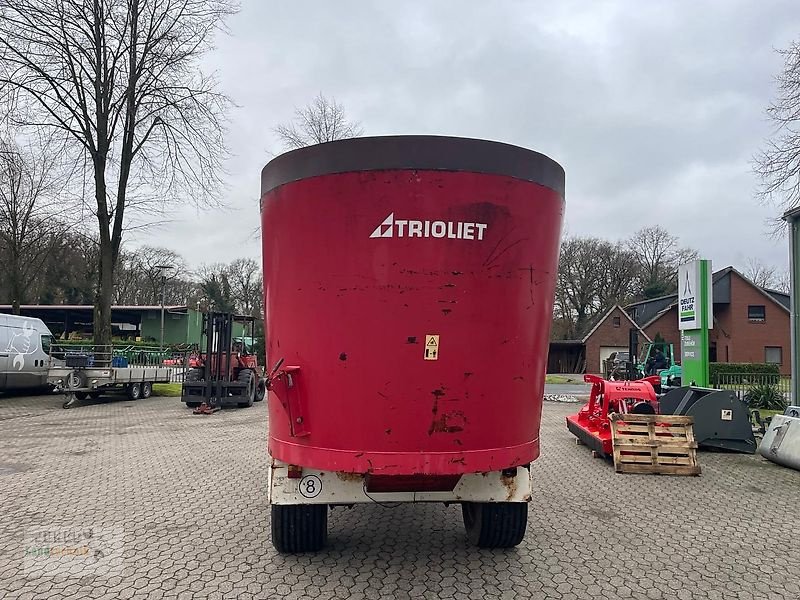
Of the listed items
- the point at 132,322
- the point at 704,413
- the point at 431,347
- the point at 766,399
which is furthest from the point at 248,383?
the point at 132,322

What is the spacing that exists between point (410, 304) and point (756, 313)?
44.9m

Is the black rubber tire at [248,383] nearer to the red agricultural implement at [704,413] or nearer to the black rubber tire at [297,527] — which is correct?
the red agricultural implement at [704,413]

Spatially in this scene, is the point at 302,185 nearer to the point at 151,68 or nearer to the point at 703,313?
the point at 703,313

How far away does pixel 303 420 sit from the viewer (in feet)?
Result: 12.6

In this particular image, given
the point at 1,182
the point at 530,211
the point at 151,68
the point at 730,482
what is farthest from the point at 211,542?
the point at 1,182

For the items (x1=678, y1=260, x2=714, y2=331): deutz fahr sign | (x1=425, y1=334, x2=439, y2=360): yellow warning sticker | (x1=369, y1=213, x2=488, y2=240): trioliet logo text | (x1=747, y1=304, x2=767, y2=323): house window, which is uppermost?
(x1=747, y1=304, x2=767, y2=323): house window

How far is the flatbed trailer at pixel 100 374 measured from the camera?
1673 centimetres

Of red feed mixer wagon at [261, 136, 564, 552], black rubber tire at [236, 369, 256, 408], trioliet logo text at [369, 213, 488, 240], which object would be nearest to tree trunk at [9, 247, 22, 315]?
black rubber tire at [236, 369, 256, 408]

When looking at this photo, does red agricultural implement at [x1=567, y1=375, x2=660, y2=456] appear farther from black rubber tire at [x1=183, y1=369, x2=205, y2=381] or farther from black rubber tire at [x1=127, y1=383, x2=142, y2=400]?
black rubber tire at [x1=127, y1=383, x2=142, y2=400]

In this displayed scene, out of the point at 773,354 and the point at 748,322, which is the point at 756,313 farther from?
the point at 773,354

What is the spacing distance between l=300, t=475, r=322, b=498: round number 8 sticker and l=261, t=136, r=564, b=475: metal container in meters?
0.27

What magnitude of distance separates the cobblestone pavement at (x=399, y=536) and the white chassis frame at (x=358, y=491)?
0.69 meters

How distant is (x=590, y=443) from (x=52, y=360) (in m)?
15.6

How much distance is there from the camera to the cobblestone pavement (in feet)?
14.3
